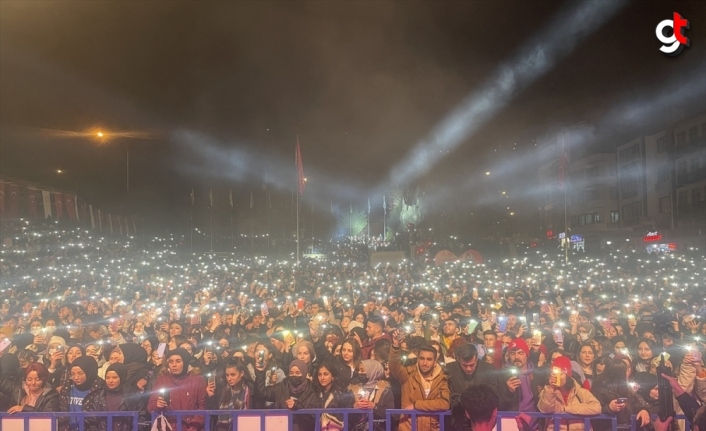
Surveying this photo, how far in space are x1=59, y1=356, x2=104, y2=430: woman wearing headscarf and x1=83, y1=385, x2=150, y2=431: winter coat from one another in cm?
12

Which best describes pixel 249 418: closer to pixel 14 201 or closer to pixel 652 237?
Result: pixel 14 201

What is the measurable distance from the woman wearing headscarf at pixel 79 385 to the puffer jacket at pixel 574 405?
471 cm

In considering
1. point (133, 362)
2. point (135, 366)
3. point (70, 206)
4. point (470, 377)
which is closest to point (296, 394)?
point (470, 377)

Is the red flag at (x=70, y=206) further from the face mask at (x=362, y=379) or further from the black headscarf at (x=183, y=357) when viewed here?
the face mask at (x=362, y=379)

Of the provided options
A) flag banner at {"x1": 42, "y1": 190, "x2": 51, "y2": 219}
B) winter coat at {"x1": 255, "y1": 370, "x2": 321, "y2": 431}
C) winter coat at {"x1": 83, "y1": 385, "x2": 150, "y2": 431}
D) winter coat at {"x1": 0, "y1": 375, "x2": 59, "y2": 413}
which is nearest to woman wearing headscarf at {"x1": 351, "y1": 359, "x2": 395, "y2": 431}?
winter coat at {"x1": 255, "y1": 370, "x2": 321, "y2": 431}

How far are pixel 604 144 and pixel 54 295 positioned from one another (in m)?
48.3

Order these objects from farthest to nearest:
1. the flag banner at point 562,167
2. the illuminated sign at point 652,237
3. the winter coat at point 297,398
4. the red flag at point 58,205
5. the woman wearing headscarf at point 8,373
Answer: the illuminated sign at point 652,237 < the red flag at point 58,205 < the flag banner at point 562,167 < the woman wearing headscarf at point 8,373 < the winter coat at point 297,398

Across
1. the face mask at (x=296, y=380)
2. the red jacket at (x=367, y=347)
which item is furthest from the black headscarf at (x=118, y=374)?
the red jacket at (x=367, y=347)

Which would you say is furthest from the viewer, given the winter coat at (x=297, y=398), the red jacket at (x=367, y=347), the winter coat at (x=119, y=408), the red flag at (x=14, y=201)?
the red flag at (x=14, y=201)

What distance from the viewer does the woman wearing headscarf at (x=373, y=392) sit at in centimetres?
553

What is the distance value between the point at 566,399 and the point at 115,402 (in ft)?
15.2

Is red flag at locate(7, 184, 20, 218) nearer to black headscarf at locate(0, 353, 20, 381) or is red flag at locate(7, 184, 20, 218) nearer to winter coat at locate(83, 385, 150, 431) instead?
black headscarf at locate(0, 353, 20, 381)

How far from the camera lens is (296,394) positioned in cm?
577

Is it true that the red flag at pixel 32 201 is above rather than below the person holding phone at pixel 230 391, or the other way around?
above
